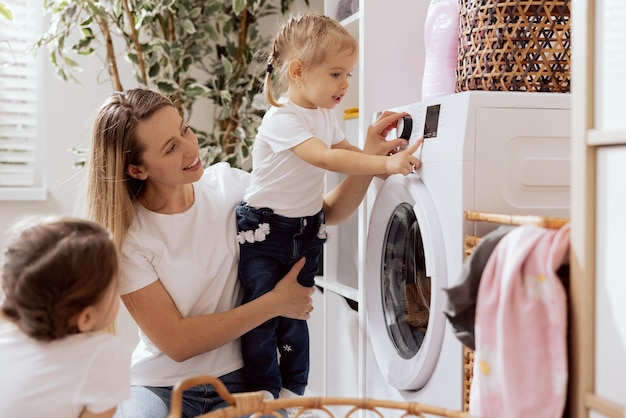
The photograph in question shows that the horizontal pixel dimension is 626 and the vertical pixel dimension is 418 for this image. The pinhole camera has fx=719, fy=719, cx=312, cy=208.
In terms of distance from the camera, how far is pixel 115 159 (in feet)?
5.17

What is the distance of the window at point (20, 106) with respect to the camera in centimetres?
274

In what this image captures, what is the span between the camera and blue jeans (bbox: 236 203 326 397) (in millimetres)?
1674

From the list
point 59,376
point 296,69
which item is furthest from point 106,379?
point 296,69

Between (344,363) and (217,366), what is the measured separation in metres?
0.64

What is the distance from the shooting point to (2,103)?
2.76 m

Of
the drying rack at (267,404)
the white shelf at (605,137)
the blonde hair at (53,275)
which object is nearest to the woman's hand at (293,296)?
the drying rack at (267,404)

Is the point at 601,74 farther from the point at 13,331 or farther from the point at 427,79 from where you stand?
the point at 13,331

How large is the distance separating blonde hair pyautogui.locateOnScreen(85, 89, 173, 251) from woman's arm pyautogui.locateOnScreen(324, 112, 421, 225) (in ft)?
1.64

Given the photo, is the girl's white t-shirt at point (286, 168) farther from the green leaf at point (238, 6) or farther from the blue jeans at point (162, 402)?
the green leaf at point (238, 6)

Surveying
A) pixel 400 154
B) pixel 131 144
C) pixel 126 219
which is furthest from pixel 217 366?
pixel 400 154

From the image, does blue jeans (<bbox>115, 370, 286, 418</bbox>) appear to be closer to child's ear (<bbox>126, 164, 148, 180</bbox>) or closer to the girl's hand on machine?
child's ear (<bbox>126, 164, 148, 180</bbox>)

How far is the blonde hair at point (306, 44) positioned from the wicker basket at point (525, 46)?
31cm

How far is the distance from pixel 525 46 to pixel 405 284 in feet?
2.08

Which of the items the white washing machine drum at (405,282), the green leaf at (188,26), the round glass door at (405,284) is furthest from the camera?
the green leaf at (188,26)
